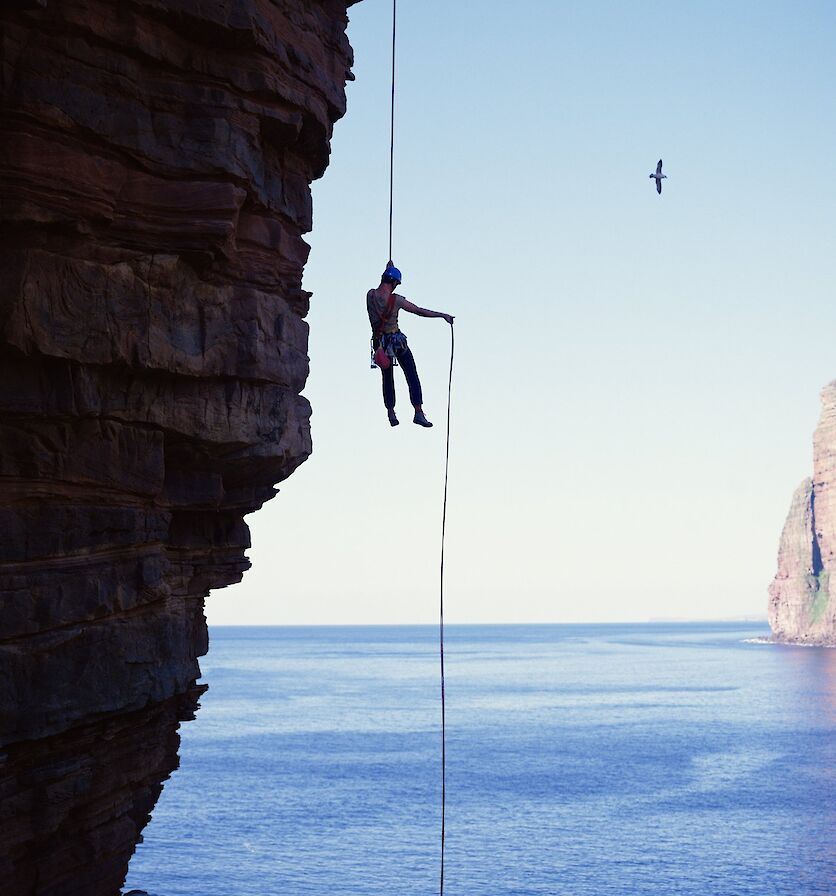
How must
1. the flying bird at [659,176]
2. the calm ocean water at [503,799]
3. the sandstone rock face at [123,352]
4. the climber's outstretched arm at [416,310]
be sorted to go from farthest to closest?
1. the calm ocean water at [503,799]
2. the flying bird at [659,176]
3. the climber's outstretched arm at [416,310]
4. the sandstone rock face at [123,352]

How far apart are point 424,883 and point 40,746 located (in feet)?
125

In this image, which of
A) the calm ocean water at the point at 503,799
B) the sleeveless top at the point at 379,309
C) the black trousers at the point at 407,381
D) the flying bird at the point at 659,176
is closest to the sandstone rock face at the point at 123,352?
the sleeveless top at the point at 379,309

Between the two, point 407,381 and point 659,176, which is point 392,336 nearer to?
point 407,381

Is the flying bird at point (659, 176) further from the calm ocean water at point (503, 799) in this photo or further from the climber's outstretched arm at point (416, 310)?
the calm ocean water at point (503, 799)

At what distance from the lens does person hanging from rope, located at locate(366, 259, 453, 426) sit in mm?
15289

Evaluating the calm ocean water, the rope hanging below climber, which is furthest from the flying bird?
the calm ocean water

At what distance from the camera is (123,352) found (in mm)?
12195

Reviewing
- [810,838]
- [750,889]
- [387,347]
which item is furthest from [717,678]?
[387,347]

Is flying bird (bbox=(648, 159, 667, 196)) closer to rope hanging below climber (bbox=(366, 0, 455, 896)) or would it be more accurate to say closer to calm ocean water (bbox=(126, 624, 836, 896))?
rope hanging below climber (bbox=(366, 0, 455, 896))

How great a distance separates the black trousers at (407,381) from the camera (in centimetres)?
1568

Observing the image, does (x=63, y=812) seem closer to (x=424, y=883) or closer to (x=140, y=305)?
(x=140, y=305)

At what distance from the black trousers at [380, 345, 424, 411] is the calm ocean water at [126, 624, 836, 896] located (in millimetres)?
34867

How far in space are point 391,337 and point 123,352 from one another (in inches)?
169

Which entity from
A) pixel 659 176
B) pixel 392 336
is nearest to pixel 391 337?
pixel 392 336
